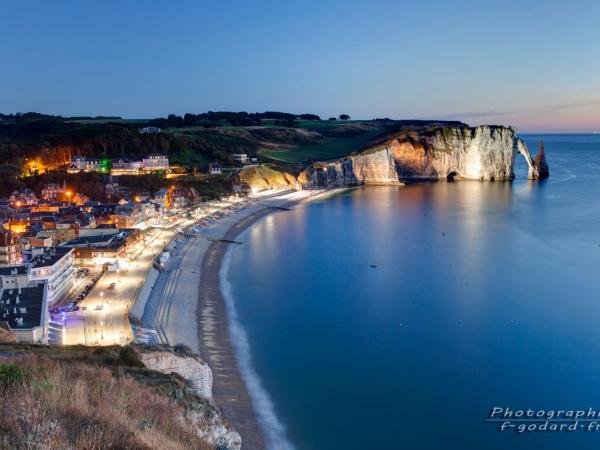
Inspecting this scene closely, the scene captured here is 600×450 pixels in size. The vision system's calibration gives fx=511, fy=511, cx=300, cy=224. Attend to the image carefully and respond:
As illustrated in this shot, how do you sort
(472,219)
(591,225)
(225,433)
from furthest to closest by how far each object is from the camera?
(472,219), (591,225), (225,433)

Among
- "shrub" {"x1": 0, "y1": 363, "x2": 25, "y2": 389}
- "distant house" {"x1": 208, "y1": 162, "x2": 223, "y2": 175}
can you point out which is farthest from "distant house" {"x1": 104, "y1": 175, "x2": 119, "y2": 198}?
"shrub" {"x1": 0, "y1": 363, "x2": 25, "y2": 389}

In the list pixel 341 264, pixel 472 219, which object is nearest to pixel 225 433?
pixel 341 264

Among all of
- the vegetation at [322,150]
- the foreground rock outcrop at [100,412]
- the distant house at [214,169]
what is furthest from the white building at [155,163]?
the foreground rock outcrop at [100,412]

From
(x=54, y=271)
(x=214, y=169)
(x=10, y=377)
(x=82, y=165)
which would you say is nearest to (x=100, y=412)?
(x=10, y=377)

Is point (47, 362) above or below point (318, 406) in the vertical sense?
above

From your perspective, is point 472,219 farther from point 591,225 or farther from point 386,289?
point 386,289

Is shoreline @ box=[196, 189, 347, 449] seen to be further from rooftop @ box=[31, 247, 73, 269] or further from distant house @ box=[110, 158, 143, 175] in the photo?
distant house @ box=[110, 158, 143, 175]

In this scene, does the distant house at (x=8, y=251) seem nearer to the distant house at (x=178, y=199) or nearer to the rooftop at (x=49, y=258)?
the rooftop at (x=49, y=258)
